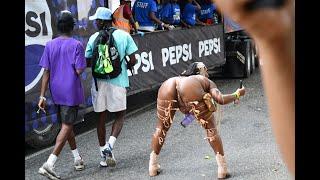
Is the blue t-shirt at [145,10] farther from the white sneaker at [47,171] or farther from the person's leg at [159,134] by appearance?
the white sneaker at [47,171]

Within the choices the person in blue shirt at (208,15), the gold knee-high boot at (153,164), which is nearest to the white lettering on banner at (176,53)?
the person in blue shirt at (208,15)

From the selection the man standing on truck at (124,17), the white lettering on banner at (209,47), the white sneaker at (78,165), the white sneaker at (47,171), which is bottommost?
the white sneaker at (78,165)

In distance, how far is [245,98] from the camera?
35.9ft

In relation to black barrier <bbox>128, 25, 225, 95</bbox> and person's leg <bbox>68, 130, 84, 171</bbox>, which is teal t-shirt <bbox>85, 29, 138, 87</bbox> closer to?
person's leg <bbox>68, 130, 84, 171</bbox>

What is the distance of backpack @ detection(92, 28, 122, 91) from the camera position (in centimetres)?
607

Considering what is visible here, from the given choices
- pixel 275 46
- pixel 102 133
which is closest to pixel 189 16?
pixel 102 133

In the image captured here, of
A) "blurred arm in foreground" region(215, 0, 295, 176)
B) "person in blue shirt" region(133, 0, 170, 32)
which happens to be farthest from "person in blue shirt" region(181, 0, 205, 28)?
"blurred arm in foreground" region(215, 0, 295, 176)

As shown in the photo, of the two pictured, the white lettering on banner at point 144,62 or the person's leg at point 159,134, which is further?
the white lettering on banner at point 144,62

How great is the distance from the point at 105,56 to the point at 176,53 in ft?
15.0

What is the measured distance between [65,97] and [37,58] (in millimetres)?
1188

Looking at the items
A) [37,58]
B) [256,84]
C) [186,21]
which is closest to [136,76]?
[37,58]

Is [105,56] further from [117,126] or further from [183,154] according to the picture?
[183,154]

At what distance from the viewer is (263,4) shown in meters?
0.65

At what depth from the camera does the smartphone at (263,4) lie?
25.6 inches
